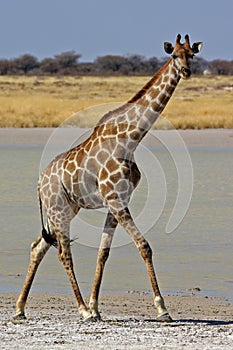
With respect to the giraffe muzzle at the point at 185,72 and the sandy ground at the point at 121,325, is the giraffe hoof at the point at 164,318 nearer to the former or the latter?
the sandy ground at the point at 121,325

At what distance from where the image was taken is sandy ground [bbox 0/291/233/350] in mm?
7168

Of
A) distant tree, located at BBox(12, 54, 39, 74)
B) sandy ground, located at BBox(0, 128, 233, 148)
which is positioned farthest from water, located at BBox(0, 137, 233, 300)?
distant tree, located at BBox(12, 54, 39, 74)

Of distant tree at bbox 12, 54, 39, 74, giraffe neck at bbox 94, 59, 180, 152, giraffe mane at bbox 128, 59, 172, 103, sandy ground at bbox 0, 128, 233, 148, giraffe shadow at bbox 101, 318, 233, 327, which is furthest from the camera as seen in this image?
distant tree at bbox 12, 54, 39, 74

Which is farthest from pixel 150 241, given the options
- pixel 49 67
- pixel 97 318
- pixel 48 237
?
pixel 49 67

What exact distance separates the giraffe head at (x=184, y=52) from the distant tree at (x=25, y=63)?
96.0 meters

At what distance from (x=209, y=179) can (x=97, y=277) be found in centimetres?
1215

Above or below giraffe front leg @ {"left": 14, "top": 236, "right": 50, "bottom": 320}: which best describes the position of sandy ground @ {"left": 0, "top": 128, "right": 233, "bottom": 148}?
below

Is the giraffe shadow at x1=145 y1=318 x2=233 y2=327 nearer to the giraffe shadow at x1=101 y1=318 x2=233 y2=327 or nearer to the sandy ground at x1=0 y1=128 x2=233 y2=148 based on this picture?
the giraffe shadow at x1=101 y1=318 x2=233 y2=327

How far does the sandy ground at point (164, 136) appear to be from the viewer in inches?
1169

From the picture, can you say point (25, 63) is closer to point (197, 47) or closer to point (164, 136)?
point (164, 136)

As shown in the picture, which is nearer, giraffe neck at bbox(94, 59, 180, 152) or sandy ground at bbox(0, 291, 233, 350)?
sandy ground at bbox(0, 291, 233, 350)

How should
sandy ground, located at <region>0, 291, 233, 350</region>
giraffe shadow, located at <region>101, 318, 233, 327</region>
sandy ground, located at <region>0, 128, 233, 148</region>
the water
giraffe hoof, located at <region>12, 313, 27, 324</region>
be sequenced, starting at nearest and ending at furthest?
sandy ground, located at <region>0, 291, 233, 350</region> → giraffe shadow, located at <region>101, 318, 233, 327</region> → giraffe hoof, located at <region>12, 313, 27, 324</region> → the water → sandy ground, located at <region>0, 128, 233, 148</region>

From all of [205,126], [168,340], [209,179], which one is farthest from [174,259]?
[205,126]

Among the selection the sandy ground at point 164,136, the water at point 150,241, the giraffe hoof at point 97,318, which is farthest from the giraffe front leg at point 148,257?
the sandy ground at point 164,136
